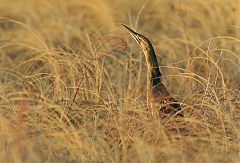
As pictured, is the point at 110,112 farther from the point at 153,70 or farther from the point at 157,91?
the point at 153,70

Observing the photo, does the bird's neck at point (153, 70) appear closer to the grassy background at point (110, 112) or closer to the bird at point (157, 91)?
the bird at point (157, 91)

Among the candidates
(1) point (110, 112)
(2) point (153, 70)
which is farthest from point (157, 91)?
(1) point (110, 112)

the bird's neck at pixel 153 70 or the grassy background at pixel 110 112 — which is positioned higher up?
the bird's neck at pixel 153 70

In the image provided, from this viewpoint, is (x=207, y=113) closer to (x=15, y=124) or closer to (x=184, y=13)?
(x=15, y=124)

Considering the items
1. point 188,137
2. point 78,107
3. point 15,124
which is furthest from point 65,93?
point 188,137

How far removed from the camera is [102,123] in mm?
5527

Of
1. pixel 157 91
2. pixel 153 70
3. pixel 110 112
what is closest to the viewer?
pixel 110 112

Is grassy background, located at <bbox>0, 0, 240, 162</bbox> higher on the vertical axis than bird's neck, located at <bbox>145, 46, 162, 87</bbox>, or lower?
lower

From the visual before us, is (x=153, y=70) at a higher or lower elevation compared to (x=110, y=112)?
higher

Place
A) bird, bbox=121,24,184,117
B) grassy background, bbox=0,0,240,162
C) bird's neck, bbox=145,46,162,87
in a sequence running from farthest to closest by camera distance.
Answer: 1. bird's neck, bbox=145,46,162,87
2. bird, bbox=121,24,184,117
3. grassy background, bbox=0,0,240,162

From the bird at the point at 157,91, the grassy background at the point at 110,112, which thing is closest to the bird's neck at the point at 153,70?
the bird at the point at 157,91

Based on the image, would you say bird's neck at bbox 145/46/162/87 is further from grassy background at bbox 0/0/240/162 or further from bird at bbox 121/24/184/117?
grassy background at bbox 0/0/240/162

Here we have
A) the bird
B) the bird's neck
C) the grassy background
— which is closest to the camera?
the grassy background

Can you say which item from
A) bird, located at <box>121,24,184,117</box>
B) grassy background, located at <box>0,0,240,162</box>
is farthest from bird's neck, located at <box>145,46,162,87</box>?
grassy background, located at <box>0,0,240,162</box>
